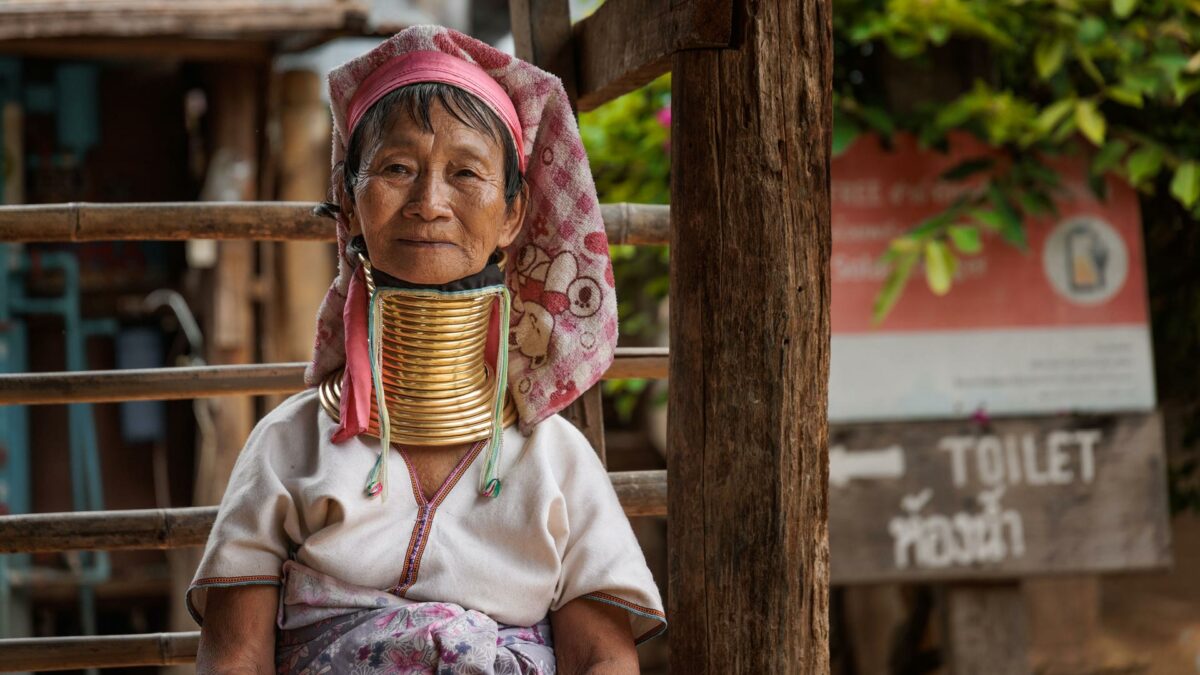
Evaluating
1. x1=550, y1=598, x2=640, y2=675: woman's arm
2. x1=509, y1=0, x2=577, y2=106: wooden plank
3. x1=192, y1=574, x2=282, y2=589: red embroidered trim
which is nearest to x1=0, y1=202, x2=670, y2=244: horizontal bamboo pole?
x1=509, y1=0, x2=577, y2=106: wooden plank

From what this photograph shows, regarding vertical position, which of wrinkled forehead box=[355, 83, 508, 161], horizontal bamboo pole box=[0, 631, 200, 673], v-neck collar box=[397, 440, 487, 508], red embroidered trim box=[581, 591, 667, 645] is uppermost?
wrinkled forehead box=[355, 83, 508, 161]

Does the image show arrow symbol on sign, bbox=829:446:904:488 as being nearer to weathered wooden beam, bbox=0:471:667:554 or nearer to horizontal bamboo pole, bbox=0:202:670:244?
horizontal bamboo pole, bbox=0:202:670:244

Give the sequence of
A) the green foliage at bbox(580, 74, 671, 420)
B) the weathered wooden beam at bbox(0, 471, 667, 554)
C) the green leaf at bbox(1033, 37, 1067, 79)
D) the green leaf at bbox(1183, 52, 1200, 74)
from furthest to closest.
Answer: the green foliage at bbox(580, 74, 671, 420)
the green leaf at bbox(1033, 37, 1067, 79)
the green leaf at bbox(1183, 52, 1200, 74)
the weathered wooden beam at bbox(0, 471, 667, 554)

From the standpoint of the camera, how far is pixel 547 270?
2.08m

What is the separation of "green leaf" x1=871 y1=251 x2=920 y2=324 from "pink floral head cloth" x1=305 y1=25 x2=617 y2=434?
169 centimetres

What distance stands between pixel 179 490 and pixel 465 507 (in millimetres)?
3960

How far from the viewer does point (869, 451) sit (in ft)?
12.4

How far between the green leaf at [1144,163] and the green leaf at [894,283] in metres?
0.71

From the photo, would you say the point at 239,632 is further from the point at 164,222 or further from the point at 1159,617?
the point at 1159,617

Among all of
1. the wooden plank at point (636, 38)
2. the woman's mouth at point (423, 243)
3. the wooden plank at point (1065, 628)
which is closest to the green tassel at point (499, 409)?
the woman's mouth at point (423, 243)

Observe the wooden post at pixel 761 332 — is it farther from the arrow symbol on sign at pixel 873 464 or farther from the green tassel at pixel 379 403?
the arrow symbol on sign at pixel 873 464

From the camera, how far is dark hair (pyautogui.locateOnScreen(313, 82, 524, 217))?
1.91 m

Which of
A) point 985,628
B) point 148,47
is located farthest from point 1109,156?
point 148,47

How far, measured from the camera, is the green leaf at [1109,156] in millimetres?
3805
